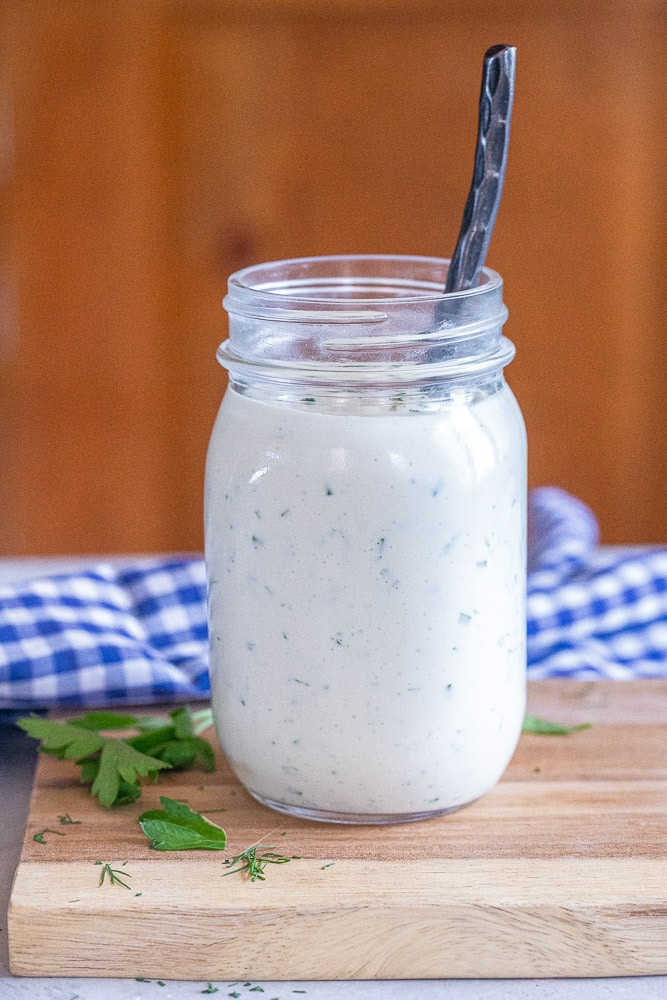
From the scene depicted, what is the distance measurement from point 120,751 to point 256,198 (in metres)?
1.33

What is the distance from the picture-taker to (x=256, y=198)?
203 centimetres

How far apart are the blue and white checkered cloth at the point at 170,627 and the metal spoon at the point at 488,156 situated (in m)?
0.46

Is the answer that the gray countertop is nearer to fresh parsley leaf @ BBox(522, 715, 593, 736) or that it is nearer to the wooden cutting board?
the wooden cutting board

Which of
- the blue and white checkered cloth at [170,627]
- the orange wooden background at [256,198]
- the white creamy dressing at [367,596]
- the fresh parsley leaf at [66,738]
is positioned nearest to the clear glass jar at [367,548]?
the white creamy dressing at [367,596]

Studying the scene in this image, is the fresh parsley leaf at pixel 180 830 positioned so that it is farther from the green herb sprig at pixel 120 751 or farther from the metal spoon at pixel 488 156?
the metal spoon at pixel 488 156

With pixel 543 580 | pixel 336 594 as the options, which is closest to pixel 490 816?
pixel 336 594

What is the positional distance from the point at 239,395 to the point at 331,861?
12.1 inches

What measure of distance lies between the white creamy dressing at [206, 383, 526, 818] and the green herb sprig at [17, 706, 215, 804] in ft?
0.25

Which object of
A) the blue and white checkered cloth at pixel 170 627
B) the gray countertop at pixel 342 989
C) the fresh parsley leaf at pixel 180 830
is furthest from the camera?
the blue and white checkered cloth at pixel 170 627

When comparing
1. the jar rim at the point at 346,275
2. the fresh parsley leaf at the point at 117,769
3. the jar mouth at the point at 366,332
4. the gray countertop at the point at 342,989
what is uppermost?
the jar rim at the point at 346,275

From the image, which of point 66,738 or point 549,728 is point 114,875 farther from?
point 549,728

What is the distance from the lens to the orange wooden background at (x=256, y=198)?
1966 mm

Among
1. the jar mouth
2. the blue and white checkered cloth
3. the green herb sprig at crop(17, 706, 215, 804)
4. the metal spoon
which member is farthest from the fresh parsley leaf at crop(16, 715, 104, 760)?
the metal spoon

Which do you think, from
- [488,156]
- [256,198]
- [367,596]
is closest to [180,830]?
[367,596]
